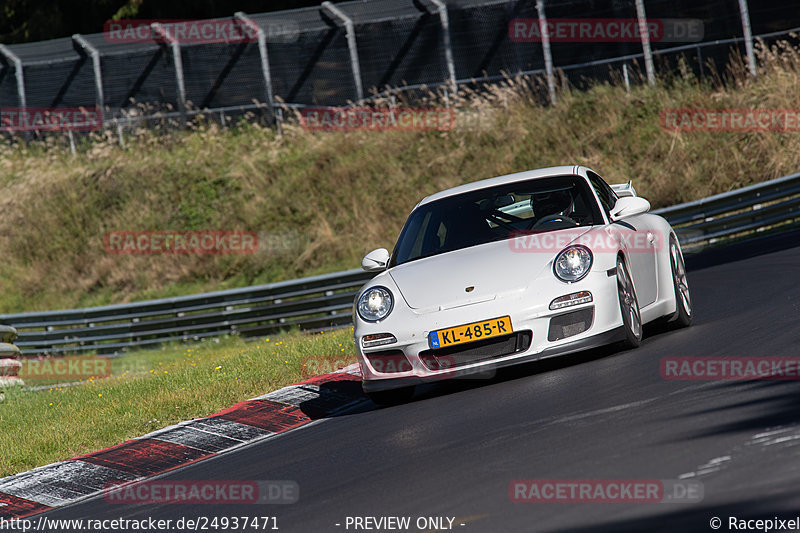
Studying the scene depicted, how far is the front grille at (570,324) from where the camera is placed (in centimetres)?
729

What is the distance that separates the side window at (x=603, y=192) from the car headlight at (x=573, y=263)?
1086 mm

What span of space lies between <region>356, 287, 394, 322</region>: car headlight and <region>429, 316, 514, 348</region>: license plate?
0.54m

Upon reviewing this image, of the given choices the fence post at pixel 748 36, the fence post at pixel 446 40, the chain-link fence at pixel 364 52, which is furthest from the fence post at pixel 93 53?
the fence post at pixel 748 36

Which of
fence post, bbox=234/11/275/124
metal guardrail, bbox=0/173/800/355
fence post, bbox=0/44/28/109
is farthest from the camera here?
fence post, bbox=0/44/28/109

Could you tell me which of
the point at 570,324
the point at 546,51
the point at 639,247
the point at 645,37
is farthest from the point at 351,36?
the point at 570,324

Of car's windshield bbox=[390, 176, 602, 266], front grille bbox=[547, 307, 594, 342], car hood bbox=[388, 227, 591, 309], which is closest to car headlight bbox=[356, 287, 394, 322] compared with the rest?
car hood bbox=[388, 227, 591, 309]

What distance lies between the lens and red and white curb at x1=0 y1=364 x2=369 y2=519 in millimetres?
7129

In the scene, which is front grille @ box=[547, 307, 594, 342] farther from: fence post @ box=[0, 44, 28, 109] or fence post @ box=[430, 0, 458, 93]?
fence post @ box=[0, 44, 28, 109]

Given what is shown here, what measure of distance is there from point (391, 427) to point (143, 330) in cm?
1284

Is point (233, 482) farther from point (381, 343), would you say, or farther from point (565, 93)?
point (565, 93)

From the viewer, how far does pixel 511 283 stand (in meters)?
7.34

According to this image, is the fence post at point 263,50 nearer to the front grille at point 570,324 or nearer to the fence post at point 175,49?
the fence post at point 175,49

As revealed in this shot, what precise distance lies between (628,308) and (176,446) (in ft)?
11.0

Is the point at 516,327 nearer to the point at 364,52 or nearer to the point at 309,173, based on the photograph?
the point at 364,52
